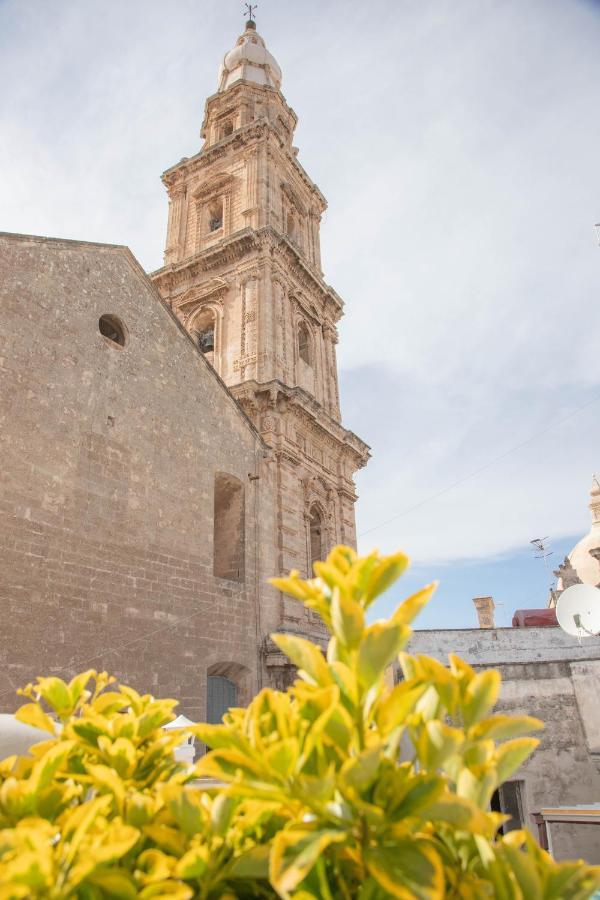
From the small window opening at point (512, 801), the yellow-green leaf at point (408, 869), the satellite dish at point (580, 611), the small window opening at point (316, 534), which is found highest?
the small window opening at point (316, 534)

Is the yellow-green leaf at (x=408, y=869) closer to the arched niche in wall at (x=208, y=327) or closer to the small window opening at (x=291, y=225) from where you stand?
the arched niche in wall at (x=208, y=327)

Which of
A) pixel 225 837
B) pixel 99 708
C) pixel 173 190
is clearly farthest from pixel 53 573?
pixel 173 190

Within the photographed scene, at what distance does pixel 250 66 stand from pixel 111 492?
2362 centimetres

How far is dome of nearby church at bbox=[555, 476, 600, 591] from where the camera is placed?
99.4 ft

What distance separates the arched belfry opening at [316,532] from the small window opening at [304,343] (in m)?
5.38

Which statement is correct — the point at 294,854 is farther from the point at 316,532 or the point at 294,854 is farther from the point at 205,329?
the point at 205,329

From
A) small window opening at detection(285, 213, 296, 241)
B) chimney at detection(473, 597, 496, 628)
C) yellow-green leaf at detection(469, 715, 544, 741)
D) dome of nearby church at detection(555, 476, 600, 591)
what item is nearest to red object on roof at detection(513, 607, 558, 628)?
chimney at detection(473, 597, 496, 628)

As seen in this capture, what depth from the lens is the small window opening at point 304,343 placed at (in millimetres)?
19253

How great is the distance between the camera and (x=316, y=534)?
16.3m

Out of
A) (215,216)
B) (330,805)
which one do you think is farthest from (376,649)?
(215,216)

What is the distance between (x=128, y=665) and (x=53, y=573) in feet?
6.44

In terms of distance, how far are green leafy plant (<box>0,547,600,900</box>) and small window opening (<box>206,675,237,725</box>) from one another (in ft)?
36.3

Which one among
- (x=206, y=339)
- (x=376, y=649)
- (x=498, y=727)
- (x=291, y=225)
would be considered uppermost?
(x=291, y=225)

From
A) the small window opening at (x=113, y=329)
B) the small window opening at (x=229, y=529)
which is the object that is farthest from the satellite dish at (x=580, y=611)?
the small window opening at (x=113, y=329)
